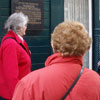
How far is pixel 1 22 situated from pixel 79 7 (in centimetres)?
198

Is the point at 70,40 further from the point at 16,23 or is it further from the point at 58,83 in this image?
the point at 16,23

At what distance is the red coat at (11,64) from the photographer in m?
3.24

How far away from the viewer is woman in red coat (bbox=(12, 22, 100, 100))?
5.65 ft

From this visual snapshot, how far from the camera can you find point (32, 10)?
5.14 m

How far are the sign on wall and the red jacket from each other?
10.8 feet

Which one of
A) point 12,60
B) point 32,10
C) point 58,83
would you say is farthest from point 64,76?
point 32,10

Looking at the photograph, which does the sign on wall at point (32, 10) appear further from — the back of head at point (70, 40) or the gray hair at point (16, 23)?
the back of head at point (70, 40)

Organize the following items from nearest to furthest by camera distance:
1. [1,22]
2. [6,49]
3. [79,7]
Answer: [6,49] → [1,22] → [79,7]

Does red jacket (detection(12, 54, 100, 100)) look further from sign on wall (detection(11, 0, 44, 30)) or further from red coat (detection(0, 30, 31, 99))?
sign on wall (detection(11, 0, 44, 30))

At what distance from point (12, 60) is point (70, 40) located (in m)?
1.56

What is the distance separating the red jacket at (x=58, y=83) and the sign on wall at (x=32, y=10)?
329 cm

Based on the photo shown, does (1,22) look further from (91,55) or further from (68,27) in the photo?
(68,27)

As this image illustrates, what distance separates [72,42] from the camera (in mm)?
1810

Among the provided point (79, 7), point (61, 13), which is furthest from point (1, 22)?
point (79, 7)
